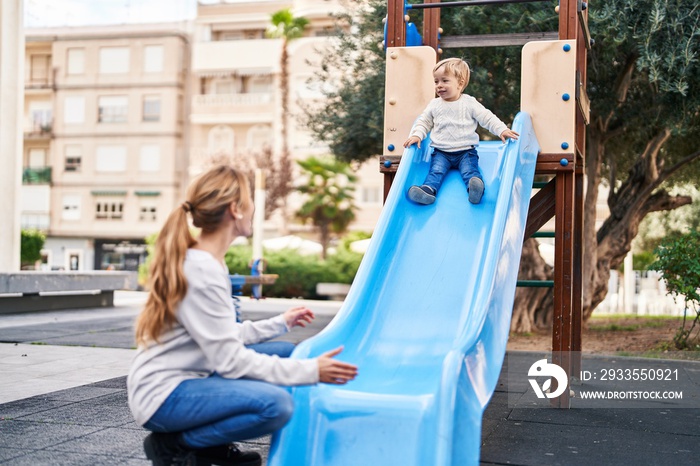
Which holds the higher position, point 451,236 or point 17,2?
point 17,2

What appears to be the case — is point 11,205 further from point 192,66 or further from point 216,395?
point 192,66

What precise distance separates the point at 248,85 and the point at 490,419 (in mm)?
36633

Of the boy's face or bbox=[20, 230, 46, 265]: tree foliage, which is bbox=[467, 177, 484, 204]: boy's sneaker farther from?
bbox=[20, 230, 46, 265]: tree foliage

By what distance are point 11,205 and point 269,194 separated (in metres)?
20.9

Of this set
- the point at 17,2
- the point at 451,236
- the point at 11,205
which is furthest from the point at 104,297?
the point at 451,236

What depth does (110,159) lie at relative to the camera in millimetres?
41000

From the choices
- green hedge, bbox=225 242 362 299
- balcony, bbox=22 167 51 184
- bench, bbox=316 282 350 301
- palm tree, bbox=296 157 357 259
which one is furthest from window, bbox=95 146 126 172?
bench, bbox=316 282 350 301

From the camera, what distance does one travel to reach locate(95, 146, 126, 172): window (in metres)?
40.8

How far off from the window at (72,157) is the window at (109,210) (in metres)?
2.29

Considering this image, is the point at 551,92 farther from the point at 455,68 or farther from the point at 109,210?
the point at 109,210

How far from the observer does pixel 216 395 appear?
2.87m

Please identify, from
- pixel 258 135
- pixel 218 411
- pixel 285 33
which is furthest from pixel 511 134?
pixel 258 135

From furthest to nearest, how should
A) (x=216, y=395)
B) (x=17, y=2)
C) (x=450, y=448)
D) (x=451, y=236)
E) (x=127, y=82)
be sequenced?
(x=127, y=82) → (x=17, y=2) → (x=451, y=236) → (x=450, y=448) → (x=216, y=395)

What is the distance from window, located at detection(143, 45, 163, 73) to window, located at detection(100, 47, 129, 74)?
1055 millimetres
